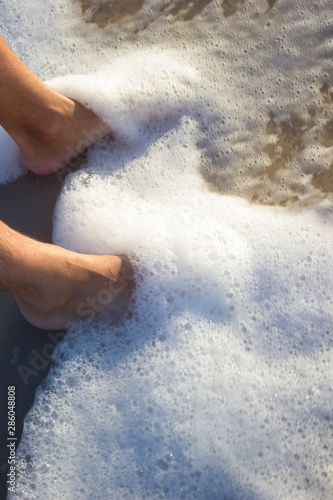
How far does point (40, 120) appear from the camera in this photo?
1284mm

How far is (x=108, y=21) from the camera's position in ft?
5.40

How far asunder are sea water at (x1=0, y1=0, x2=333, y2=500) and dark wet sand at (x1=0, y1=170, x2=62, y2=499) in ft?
0.16

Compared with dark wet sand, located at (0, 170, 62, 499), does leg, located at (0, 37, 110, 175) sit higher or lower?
higher

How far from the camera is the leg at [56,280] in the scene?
3.62 ft

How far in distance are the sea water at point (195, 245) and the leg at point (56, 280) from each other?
0.07m

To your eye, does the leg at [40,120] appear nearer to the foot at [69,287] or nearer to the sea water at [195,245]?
the sea water at [195,245]

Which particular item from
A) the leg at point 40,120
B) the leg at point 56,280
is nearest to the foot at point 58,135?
the leg at point 40,120

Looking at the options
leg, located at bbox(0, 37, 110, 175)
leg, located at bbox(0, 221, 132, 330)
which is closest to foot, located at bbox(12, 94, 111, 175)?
leg, located at bbox(0, 37, 110, 175)

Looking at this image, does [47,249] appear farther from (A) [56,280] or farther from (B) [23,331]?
(B) [23,331]

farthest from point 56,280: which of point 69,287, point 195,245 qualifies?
point 195,245

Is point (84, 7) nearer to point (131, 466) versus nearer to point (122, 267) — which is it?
point (122, 267)

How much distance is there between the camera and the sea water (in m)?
1.22

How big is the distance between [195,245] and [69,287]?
0.47 m

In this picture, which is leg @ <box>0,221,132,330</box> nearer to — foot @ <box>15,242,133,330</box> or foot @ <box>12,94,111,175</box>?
foot @ <box>15,242,133,330</box>
